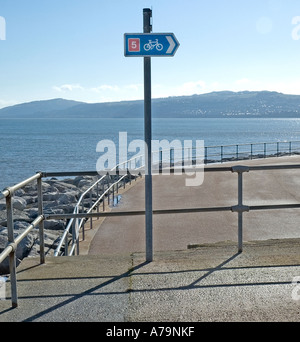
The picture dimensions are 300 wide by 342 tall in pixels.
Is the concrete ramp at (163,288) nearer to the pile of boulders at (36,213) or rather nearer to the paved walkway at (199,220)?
the paved walkway at (199,220)

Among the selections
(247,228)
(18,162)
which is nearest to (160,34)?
(247,228)

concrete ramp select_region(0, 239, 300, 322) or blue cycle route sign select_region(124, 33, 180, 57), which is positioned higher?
blue cycle route sign select_region(124, 33, 180, 57)

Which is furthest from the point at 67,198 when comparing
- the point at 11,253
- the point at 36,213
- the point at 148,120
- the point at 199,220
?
the point at 11,253

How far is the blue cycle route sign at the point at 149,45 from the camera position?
5496 mm

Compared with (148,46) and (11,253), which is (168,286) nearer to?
(11,253)

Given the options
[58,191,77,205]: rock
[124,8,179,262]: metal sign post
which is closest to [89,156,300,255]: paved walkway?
[124,8,179,262]: metal sign post

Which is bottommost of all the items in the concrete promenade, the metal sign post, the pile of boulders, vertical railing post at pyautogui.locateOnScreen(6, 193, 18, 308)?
the pile of boulders

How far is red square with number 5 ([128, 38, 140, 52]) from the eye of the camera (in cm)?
553

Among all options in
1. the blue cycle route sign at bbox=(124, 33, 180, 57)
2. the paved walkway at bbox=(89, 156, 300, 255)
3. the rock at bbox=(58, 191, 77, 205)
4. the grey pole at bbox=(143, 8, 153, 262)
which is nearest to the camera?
the blue cycle route sign at bbox=(124, 33, 180, 57)

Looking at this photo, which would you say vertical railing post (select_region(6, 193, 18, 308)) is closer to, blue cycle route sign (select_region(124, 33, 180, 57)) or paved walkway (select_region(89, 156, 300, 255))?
blue cycle route sign (select_region(124, 33, 180, 57))

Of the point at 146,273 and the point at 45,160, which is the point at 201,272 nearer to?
the point at 146,273

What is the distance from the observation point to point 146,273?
554cm

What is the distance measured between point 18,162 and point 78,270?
53.5 m
